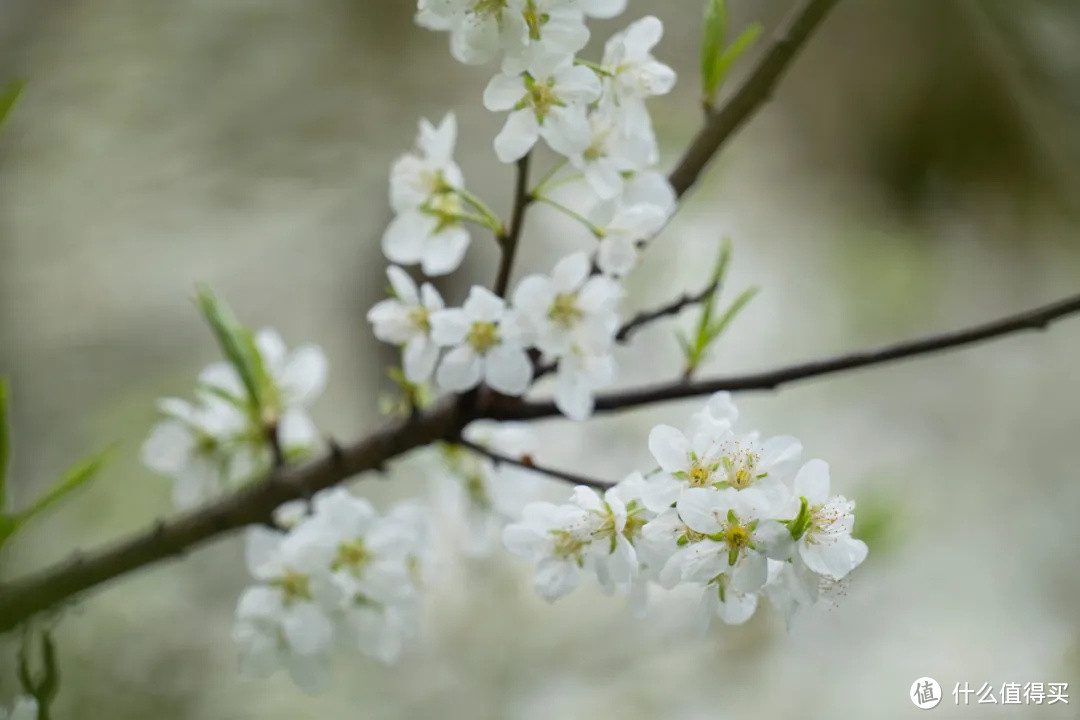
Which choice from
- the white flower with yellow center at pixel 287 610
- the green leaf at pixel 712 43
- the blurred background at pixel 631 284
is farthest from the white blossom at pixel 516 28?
the blurred background at pixel 631 284

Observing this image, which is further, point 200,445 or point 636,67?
Answer: point 200,445

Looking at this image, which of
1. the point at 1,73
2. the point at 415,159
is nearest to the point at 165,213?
the point at 1,73

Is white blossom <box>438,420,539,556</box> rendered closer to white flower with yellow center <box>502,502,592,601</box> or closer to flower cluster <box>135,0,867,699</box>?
flower cluster <box>135,0,867,699</box>

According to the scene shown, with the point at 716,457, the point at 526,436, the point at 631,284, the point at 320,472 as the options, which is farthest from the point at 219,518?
the point at 631,284

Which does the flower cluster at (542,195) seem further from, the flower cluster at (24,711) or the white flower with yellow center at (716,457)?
the flower cluster at (24,711)

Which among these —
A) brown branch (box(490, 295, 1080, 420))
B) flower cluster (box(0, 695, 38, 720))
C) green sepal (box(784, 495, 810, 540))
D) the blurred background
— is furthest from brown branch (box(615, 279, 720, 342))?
the blurred background

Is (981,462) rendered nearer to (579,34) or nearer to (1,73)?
(579,34)

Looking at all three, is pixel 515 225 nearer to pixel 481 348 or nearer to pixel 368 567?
pixel 481 348
